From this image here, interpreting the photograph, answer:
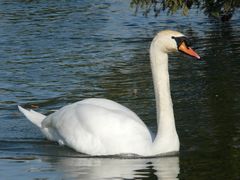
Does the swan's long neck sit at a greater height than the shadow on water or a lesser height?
greater

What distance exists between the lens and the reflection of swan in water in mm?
9203

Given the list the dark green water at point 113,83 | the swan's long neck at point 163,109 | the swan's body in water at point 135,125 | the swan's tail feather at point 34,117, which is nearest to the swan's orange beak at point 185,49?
the swan's body in water at point 135,125

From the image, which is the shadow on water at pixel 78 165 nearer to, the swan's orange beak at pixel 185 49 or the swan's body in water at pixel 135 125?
the swan's body in water at pixel 135 125

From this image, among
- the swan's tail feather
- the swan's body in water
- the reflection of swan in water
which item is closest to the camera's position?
the reflection of swan in water

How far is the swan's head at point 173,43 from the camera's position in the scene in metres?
10.0

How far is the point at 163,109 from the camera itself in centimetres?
1024

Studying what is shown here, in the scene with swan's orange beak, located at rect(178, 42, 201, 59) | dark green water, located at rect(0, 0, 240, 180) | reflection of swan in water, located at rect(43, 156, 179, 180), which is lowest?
dark green water, located at rect(0, 0, 240, 180)

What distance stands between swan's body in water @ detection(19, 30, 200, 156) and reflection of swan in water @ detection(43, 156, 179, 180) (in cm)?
17

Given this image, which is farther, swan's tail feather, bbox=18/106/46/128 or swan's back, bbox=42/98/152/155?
swan's tail feather, bbox=18/106/46/128

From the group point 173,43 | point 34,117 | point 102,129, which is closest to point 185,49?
point 173,43

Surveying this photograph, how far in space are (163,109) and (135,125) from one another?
39cm

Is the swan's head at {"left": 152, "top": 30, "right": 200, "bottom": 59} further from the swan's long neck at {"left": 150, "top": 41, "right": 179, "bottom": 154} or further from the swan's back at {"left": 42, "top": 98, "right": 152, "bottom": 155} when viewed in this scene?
the swan's back at {"left": 42, "top": 98, "right": 152, "bottom": 155}

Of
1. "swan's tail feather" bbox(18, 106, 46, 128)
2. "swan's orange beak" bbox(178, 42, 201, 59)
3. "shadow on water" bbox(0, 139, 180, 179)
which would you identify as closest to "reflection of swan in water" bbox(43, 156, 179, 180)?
"shadow on water" bbox(0, 139, 180, 179)

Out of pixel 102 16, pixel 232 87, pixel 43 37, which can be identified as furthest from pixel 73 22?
pixel 232 87
